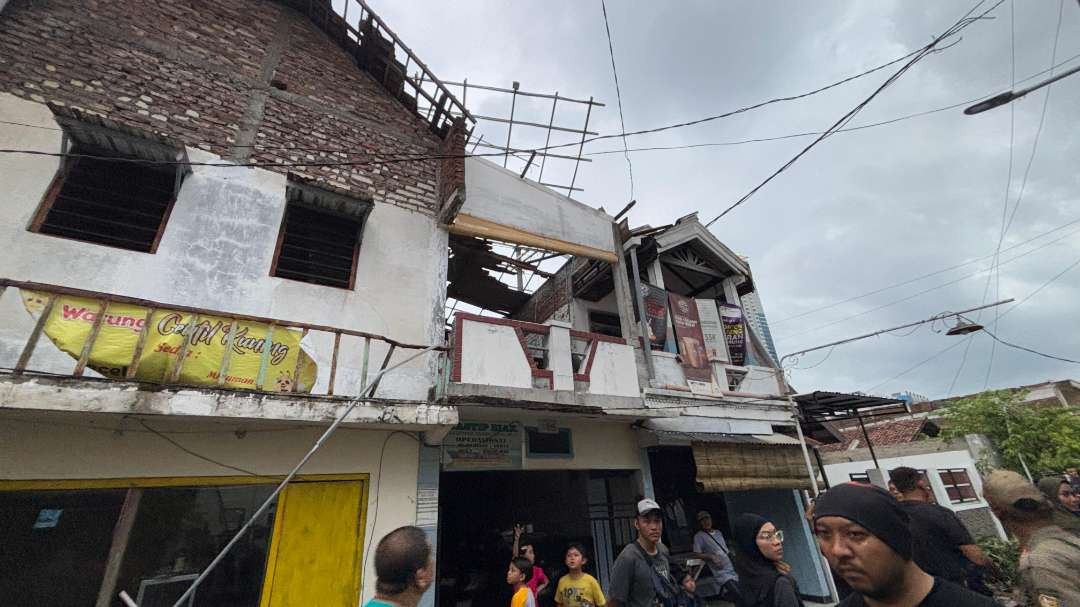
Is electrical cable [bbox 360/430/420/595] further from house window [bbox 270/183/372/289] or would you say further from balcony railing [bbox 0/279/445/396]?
house window [bbox 270/183/372/289]

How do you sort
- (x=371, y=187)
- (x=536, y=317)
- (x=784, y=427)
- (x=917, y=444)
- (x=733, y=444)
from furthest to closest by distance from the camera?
(x=917, y=444), (x=536, y=317), (x=784, y=427), (x=733, y=444), (x=371, y=187)

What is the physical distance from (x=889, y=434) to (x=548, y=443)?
22.2 meters

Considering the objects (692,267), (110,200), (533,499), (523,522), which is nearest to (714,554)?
(533,499)

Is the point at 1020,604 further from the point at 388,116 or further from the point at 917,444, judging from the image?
the point at 917,444

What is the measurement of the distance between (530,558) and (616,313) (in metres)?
6.28

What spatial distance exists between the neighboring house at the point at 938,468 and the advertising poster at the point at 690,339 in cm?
970

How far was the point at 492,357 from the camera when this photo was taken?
642cm

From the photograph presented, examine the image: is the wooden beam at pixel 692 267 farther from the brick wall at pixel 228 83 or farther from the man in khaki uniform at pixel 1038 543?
Result: the man in khaki uniform at pixel 1038 543

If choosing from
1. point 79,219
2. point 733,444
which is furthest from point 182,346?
point 733,444

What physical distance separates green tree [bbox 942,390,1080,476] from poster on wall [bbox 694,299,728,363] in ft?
54.6

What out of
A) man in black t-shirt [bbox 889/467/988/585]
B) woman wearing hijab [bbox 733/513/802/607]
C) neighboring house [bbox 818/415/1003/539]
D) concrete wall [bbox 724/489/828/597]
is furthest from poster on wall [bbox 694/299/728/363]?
neighboring house [bbox 818/415/1003/539]

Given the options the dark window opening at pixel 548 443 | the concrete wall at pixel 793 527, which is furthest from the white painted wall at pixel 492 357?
the concrete wall at pixel 793 527

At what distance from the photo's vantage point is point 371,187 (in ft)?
24.8

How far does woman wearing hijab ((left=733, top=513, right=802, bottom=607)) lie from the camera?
2.99 metres
